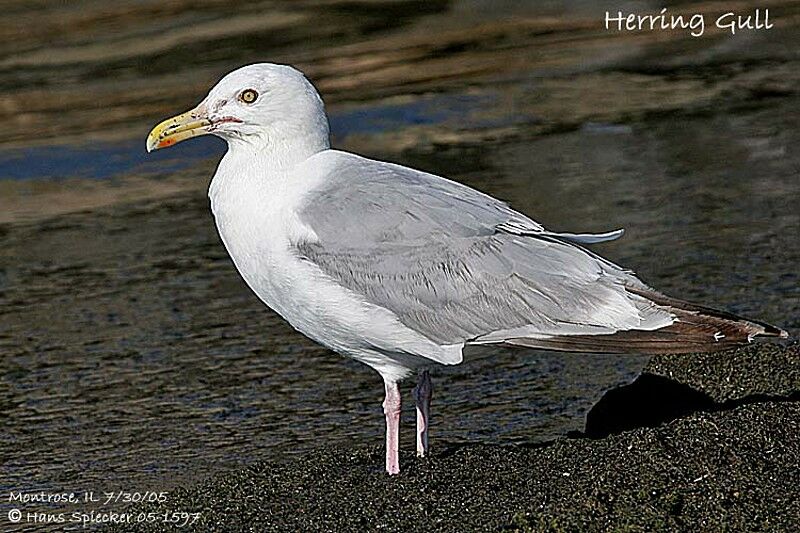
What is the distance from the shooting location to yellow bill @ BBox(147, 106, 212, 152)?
214 inches

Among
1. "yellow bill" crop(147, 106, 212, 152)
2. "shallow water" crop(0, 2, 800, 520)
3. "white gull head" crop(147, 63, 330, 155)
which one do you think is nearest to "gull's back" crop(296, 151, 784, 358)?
"white gull head" crop(147, 63, 330, 155)

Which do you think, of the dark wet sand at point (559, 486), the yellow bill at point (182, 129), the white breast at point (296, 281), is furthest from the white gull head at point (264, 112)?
the dark wet sand at point (559, 486)

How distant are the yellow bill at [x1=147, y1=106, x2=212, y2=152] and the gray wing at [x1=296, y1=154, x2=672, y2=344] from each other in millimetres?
555

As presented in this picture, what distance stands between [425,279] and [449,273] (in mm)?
84

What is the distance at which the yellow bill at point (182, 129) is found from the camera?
5441mm

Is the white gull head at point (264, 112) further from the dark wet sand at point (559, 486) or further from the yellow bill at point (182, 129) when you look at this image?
the dark wet sand at point (559, 486)

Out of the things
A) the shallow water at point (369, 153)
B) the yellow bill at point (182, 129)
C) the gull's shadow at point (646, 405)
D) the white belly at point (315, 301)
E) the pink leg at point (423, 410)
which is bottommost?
the shallow water at point (369, 153)

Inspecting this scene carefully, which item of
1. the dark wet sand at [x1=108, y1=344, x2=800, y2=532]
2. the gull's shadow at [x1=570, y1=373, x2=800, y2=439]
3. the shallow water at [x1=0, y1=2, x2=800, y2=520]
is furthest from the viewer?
the shallow water at [x1=0, y1=2, x2=800, y2=520]

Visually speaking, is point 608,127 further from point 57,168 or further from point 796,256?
point 57,168

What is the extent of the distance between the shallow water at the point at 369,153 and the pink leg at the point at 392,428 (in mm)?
655

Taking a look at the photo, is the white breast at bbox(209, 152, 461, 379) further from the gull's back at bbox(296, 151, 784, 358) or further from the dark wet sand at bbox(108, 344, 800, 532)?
the dark wet sand at bbox(108, 344, 800, 532)

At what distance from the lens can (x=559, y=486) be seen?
4.69 meters

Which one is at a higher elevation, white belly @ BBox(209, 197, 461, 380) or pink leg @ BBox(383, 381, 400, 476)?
white belly @ BBox(209, 197, 461, 380)

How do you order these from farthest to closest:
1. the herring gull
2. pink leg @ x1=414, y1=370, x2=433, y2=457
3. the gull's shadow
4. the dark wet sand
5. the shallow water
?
1. the shallow water
2. the gull's shadow
3. pink leg @ x1=414, y1=370, x2=433, y2=457
4. the herring gull
5. the dark wet sand
